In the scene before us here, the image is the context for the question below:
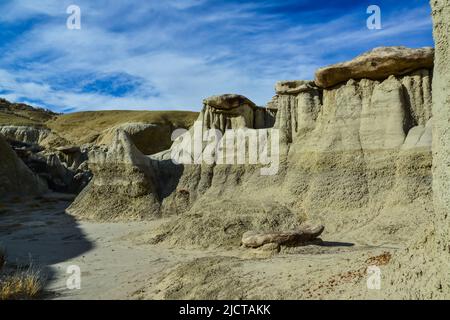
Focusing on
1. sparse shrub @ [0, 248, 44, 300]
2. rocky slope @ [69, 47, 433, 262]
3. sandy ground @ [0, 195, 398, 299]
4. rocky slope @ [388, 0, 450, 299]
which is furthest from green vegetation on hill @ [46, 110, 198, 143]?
rocky slope @ [388, 0, 450, 299]

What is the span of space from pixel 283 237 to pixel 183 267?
333cm

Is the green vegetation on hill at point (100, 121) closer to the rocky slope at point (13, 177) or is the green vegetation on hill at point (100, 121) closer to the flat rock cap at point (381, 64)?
the rocky slope at point (13, 177)

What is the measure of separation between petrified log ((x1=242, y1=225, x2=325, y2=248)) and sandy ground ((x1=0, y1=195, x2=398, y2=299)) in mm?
292

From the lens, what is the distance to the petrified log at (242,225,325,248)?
11.1m

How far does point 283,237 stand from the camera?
11102 millimetres

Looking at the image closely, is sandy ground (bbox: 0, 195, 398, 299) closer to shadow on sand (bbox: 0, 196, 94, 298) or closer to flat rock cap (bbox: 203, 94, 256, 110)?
shadow on sand (bbox: 0, 196, 94, 298)

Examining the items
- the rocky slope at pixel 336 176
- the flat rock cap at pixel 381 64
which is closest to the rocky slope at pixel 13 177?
the rocky slope at pixel 336 176

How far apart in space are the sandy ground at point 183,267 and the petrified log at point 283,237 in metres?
0.29

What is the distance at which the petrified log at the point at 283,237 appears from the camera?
11.1 m

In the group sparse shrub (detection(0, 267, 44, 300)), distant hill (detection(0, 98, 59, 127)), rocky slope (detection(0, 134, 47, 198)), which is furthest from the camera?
distant hill (detection(0, 98, 59, 127))

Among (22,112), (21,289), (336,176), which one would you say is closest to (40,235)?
(21,289)

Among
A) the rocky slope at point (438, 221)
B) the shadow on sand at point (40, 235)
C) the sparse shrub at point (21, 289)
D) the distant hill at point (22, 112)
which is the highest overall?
the distant hill at point (22, 112)

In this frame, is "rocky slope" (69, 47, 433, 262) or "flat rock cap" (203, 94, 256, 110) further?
"flat rock cap" (203, 94, 256, 110)

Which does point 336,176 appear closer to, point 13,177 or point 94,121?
point 13,177
